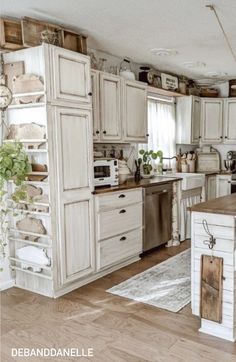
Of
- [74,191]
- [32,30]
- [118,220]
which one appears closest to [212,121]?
[118,220]

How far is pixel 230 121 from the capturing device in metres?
6.11

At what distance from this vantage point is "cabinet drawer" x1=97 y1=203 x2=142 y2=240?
3512 millimetres

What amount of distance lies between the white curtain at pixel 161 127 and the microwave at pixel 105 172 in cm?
143

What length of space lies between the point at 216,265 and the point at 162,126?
3.56 m

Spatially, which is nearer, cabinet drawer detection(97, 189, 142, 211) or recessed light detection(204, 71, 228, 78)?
cabinet drawer detection(97, 189, 142, 211)

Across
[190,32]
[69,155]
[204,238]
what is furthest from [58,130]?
[190,32]

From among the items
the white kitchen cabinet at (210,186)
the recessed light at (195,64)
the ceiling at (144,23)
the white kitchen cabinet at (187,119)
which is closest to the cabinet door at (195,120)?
the white kitchen cabinet at (187,119)

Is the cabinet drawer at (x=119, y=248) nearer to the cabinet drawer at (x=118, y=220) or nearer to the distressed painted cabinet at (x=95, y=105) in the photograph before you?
the cabinet drawer at (x=118, y=220)

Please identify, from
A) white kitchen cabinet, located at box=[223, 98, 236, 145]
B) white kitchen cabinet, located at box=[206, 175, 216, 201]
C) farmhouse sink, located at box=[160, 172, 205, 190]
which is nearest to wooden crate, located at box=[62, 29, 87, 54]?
farmhouse sink, located at box=[160, 172, 205, 190]

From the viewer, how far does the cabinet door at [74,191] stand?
305 cm

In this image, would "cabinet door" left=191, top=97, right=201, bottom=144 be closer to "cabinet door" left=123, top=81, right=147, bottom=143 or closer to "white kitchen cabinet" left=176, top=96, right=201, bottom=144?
"white kitchen cabinet" left=176, top=96, right=201, bottom=144

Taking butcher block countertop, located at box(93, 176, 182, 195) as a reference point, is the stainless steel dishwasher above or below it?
below

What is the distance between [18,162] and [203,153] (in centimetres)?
432

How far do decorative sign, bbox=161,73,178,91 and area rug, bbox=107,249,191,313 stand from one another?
106 inches
